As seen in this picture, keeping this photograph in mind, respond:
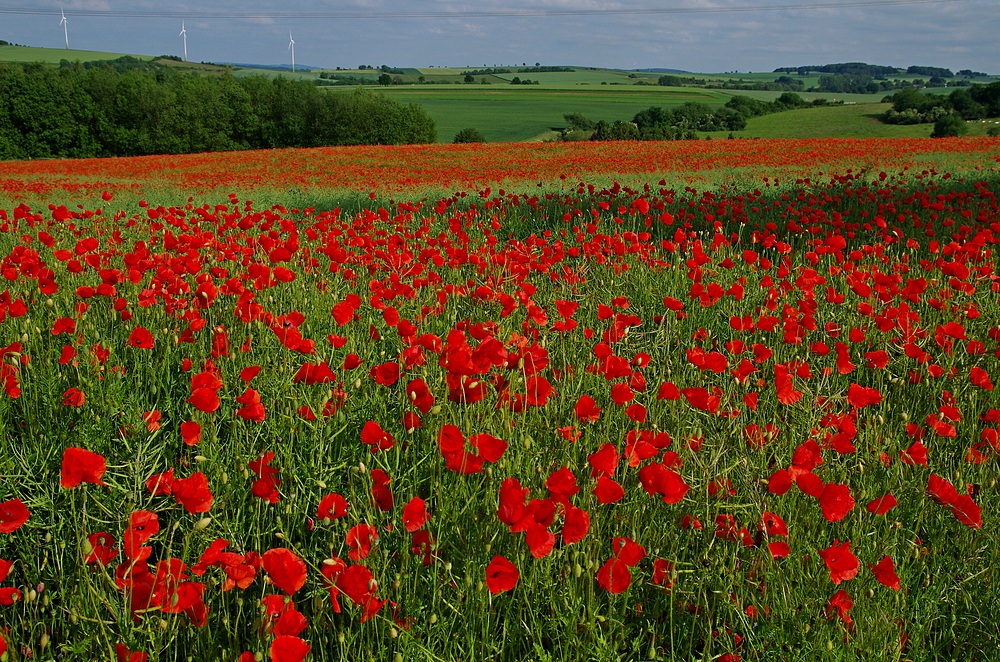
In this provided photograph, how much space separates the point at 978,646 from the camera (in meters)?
Result: 1.83

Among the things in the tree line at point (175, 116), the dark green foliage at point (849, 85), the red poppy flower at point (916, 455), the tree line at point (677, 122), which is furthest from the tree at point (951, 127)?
the dark green foliage at point (849, 85)

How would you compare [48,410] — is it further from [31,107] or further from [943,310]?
[31,107]

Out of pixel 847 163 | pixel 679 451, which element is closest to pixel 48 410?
pixel 679 451

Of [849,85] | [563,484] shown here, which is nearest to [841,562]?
[563,484]

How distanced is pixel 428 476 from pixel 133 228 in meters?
6.71

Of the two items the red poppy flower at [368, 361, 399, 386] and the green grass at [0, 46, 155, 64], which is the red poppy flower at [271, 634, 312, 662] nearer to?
the red poppy flower at [368, 361, 399, 386]

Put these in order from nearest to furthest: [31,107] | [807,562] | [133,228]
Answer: [807,562] < [133,228] < [31,107]

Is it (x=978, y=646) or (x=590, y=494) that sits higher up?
(x=590, y=494)

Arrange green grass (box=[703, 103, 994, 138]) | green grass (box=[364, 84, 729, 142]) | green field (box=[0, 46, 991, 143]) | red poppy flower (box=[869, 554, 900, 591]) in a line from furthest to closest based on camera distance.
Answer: green grass (box=[364, 84, 729, 142])
green field (box=[0, 46, 991, 143])
green grass (box=[703, 103, 994, 138])
red poppy flower (box=[869, 554, 900, 591])

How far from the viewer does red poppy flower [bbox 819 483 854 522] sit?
172 centimetres

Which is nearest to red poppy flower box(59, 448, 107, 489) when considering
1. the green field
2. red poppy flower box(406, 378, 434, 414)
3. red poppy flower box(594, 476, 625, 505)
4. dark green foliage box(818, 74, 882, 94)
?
red poppy flower box(406, 378, 434, 414)

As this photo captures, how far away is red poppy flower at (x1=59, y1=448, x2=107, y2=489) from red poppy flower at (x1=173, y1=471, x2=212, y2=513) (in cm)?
17

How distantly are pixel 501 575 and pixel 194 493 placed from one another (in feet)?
2.28

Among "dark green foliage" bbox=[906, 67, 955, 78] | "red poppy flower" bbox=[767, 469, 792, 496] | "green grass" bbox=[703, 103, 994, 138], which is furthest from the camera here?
"dark green foliage" bbox=[906, 67, 955, 78]
